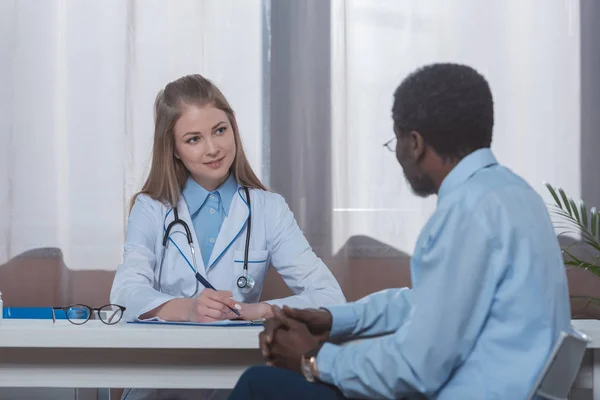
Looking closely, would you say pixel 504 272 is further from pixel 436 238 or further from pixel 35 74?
pixel 35 74

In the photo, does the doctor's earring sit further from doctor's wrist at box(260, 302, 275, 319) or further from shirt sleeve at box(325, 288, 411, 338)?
shirt sleeve at box(325, 288, 411, 338)

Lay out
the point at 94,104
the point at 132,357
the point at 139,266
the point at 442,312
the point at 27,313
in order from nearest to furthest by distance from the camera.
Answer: the point at 442,312 → the point at 132,357 → the point at 139,266 → the point at 27,313 → the point at 94,104

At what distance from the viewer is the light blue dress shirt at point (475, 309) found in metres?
1.01

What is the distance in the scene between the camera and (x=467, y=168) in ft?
3.66

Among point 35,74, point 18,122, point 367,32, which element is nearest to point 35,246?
point 18,122

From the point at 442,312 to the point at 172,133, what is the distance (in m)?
1.25

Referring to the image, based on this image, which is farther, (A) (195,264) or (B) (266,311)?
(A) (195,264)

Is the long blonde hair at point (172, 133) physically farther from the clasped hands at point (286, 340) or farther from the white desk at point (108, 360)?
the clasped hands at point (286, 340)

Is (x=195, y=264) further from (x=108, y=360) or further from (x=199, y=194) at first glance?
(x=108, y=360)

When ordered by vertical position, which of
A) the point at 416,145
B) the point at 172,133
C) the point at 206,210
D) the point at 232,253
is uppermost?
the point at 172,133

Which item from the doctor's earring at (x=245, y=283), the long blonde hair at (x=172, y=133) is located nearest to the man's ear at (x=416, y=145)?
the doctor's earring at (x=245, y=283)

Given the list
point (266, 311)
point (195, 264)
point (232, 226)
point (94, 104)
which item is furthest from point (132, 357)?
point (94, 104)

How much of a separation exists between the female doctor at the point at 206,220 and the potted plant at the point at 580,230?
100 cm

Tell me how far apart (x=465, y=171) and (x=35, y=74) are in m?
2.09
